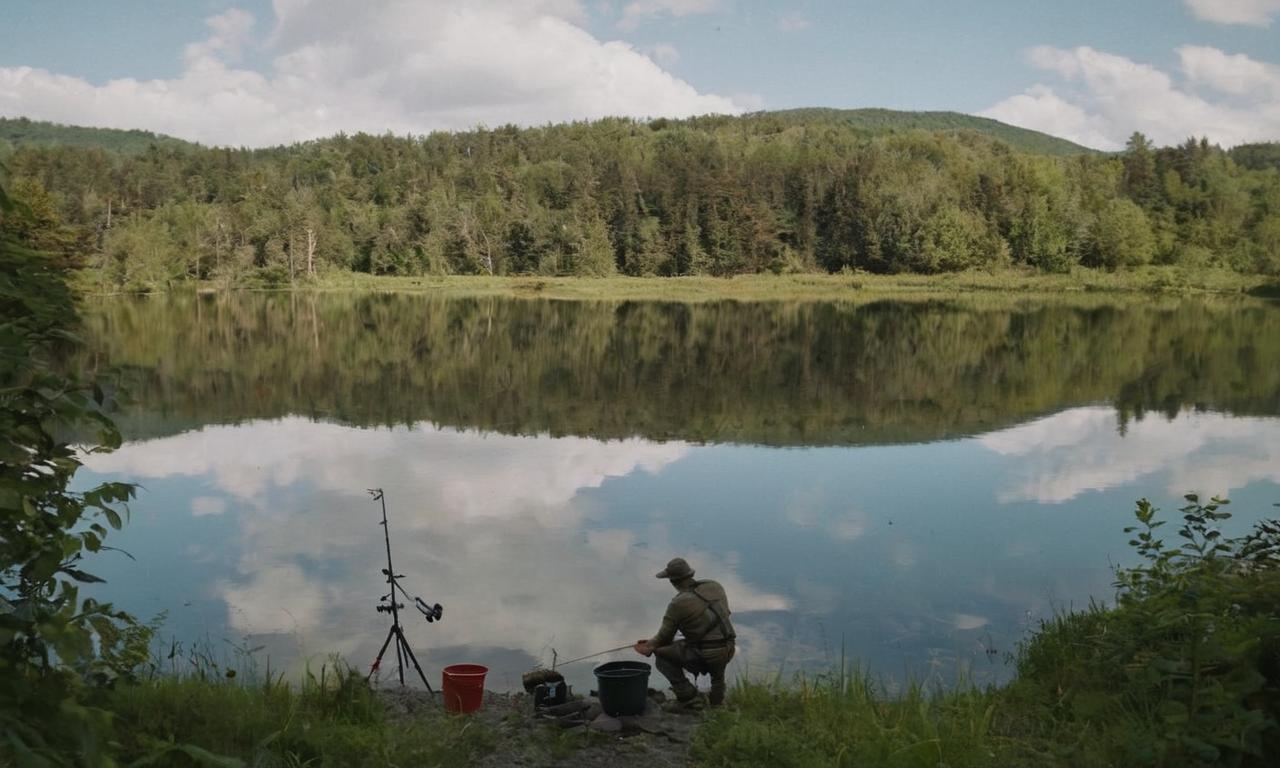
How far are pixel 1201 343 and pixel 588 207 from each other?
2713 inches

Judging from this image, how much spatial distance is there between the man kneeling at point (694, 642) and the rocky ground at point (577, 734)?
24 cm

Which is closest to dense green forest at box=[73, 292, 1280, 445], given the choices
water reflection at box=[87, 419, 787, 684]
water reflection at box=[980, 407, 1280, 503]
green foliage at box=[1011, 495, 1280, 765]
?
water reflection at box=[980, 407, 1280, 503]

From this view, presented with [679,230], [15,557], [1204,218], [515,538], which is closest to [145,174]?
[679,230]

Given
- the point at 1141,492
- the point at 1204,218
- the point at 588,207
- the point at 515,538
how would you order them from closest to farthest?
1. the point at 515,538
2. the point at 1141,492
3. the point at 1204,218
4. the point at 588,207

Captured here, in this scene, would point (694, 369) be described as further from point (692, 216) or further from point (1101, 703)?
point (692, 216)

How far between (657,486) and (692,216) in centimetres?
8185

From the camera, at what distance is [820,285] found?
88875mm

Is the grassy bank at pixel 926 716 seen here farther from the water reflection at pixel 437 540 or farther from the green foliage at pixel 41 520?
the water reflection at pixel 437 540

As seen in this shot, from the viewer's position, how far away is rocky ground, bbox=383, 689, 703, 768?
6.51m

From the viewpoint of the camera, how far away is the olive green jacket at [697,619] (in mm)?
7707

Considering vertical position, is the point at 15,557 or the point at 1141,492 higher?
the point at 15,557

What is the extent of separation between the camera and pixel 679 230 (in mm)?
96562

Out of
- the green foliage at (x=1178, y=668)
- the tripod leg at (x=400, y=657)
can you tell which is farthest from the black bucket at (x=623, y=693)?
the green foliage at (x=1178, y=668)

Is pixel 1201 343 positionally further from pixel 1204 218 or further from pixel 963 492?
pixel 1204 218
